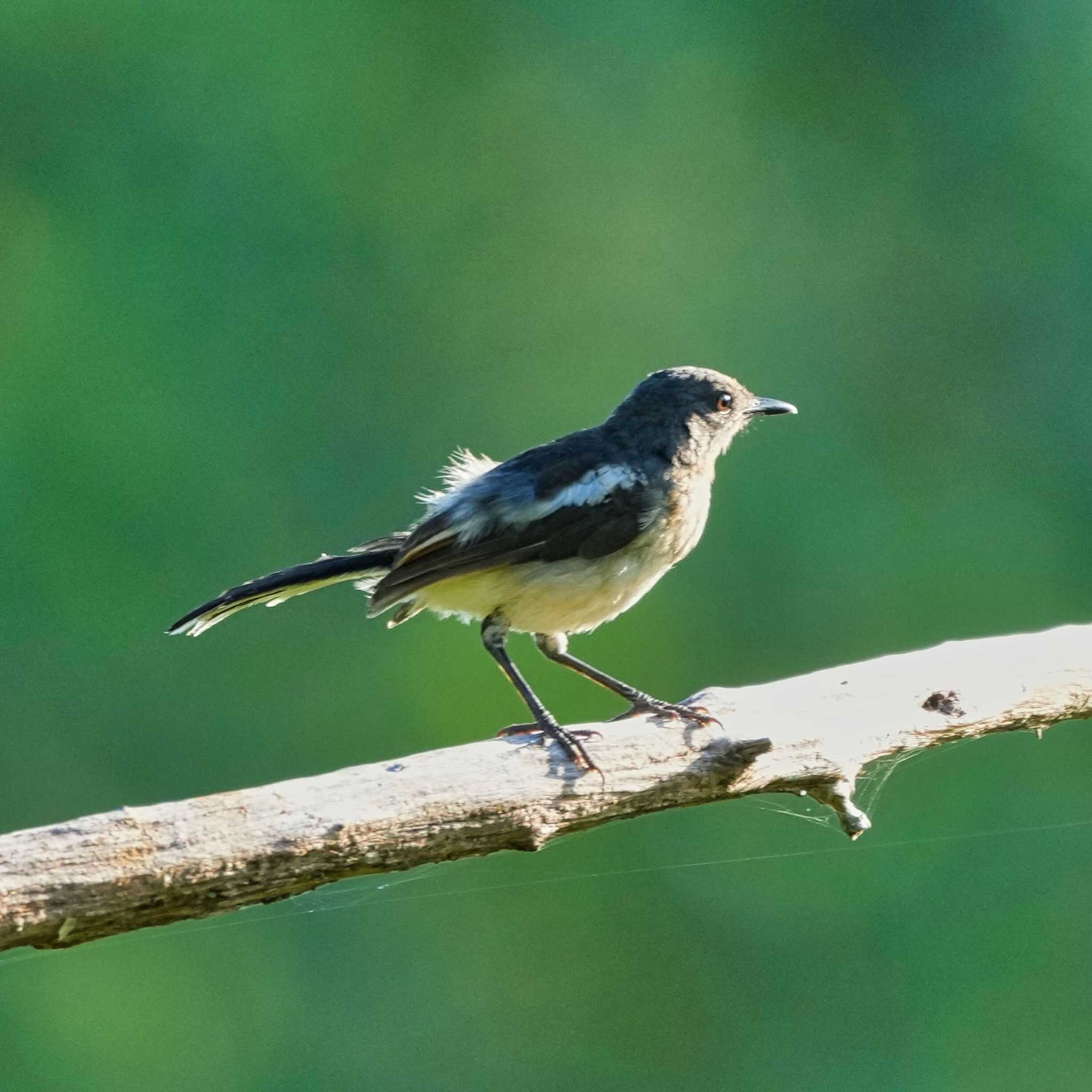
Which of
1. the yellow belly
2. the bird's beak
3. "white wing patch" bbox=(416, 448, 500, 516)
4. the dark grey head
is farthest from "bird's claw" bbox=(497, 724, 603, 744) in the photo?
the bird's beak

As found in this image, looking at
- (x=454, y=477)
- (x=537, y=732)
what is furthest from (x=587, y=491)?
(x=537, y=732)

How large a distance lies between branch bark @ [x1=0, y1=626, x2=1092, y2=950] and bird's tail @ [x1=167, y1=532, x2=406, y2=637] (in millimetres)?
768

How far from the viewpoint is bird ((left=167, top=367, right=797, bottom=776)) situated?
2.87m

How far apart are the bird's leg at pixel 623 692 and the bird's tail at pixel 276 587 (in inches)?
15.9

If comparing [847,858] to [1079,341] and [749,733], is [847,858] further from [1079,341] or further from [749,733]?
[749,733]

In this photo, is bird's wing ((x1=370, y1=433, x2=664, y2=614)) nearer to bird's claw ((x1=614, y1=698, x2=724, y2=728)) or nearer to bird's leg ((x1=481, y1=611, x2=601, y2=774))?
bird's leg ((x1=481, y1=611, x2=601, y2=774))

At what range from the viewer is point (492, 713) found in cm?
697

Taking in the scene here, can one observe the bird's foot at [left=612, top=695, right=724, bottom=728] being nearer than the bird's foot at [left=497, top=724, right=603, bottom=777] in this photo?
No

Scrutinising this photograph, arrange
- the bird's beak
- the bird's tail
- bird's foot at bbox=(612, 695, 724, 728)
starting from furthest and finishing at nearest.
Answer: the bird's beak < the bird's tail < bird's foot at bbox=(612, 695, 724, 728)

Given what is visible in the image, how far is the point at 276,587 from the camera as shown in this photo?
281 centimetres

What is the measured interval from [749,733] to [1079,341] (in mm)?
6025

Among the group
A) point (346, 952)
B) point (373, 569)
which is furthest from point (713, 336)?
point (373, 569)

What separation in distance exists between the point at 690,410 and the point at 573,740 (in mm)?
1146

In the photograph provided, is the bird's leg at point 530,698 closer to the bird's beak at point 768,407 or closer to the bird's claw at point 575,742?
the bird's claw at point 575,742
